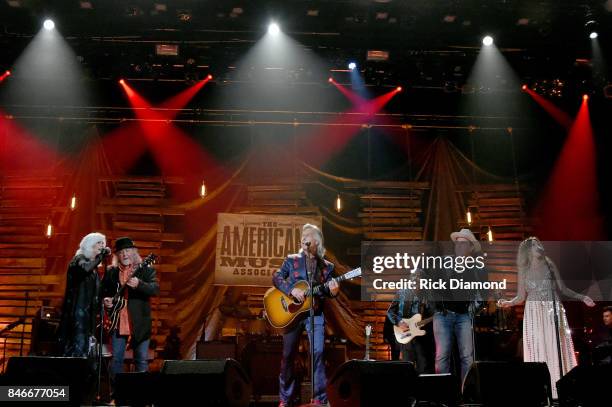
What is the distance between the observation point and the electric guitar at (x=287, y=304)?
659 centimetres

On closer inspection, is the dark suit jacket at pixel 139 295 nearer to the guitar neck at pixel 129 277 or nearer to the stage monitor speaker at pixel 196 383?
the guitar neck at pixel 129 277

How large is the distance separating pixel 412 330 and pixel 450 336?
1.58 meters

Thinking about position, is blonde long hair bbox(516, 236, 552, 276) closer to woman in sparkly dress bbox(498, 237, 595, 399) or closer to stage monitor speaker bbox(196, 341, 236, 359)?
woman in sparkly dress bbox(498, 237, 595, 399)

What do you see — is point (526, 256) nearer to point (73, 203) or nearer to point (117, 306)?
point (117, 306)

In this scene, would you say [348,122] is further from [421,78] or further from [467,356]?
[467,356]

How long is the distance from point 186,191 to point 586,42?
8364mm

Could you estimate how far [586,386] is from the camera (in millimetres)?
5082

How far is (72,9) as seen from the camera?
10016 mm

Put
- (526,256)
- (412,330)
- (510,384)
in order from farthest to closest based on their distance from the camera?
(412,330), (526,256), (510,384)

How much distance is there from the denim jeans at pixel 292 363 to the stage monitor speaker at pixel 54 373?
2.13 metres

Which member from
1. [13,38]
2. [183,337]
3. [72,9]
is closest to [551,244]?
[183,337]

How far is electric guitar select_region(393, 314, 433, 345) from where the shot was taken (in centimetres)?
892

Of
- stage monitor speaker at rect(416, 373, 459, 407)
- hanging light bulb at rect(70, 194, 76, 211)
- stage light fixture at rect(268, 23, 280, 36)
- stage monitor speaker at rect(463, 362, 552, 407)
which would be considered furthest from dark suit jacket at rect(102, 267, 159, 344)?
hanging light bulb at rect(70, 194, 76, 211)

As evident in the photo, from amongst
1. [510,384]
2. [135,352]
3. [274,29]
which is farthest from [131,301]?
[274,29]
